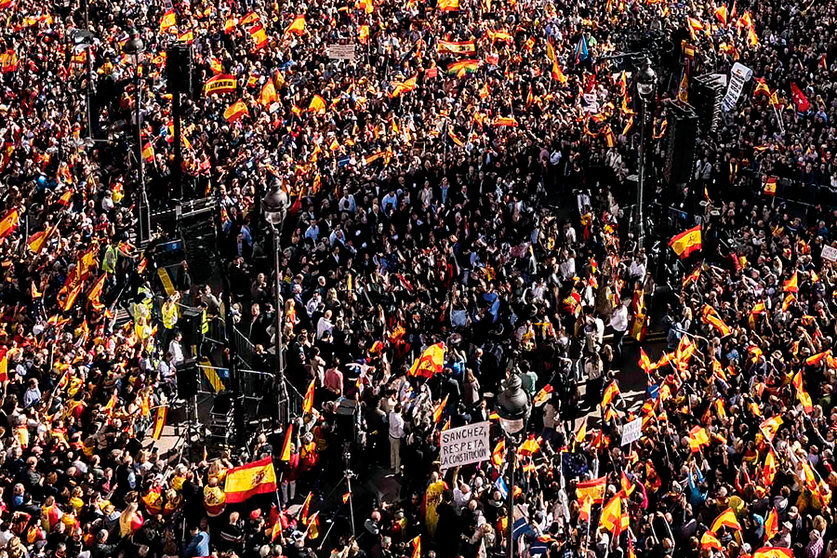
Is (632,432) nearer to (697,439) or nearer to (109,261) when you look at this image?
(697,439)

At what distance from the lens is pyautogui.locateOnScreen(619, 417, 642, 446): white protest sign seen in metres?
21.1

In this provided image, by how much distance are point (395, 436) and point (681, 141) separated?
10821mm

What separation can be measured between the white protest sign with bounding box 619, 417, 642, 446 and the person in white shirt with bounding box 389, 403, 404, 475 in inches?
148

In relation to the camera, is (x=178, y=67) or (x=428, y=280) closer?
(x=428, y=280)

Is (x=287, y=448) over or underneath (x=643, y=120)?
underneath

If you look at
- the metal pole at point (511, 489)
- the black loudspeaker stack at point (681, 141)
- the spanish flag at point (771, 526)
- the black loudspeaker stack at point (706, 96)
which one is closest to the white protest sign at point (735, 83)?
the black loudspeaker stack at point (706, 96)

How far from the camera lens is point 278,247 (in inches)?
884

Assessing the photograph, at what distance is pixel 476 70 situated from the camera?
130ft

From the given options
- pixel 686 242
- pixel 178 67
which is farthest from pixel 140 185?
pixel 686 242

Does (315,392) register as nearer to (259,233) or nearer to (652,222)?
(259,233)

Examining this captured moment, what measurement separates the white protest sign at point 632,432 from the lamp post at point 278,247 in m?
5.99

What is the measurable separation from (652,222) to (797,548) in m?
13.4

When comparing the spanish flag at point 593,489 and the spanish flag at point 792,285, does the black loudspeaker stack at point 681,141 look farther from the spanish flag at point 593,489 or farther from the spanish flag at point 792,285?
Result: the spanish flag at point 593,489

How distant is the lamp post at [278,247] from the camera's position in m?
20.8
